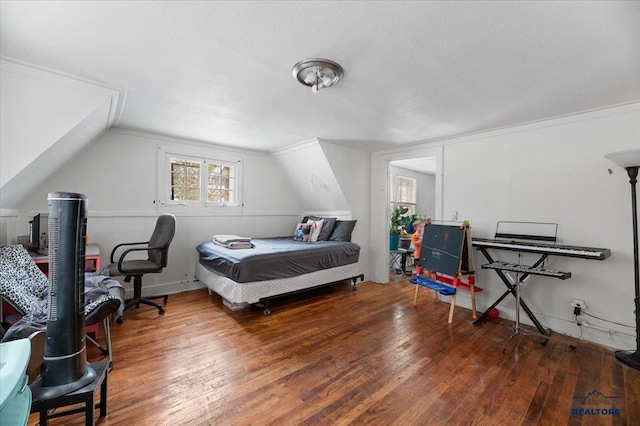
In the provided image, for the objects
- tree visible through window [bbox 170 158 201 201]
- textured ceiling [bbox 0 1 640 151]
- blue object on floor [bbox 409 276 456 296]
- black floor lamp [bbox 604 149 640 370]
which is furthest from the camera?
tree visible through window [bbox 170 158 201 201]

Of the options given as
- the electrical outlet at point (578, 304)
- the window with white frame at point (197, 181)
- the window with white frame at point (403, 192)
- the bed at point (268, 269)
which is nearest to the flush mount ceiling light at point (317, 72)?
the bed at point (268, 269)

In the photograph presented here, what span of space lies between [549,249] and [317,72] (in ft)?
8.69

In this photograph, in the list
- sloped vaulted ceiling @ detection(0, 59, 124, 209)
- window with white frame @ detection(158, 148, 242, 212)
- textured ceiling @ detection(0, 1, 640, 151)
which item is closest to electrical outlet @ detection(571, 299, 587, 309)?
textured ceiling @ detection(0, 1, 640, 151)

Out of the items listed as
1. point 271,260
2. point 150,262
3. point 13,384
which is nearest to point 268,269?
point 271,260

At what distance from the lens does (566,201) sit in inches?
115

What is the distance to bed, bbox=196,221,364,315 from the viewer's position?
3.09m

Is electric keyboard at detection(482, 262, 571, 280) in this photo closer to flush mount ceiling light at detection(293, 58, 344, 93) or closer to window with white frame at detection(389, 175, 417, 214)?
flush mount ceiling light at detection(293, 58, 344, 93)

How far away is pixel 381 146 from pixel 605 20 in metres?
2.99

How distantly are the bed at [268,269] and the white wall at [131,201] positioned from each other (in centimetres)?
33

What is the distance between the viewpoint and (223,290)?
3.30 metres

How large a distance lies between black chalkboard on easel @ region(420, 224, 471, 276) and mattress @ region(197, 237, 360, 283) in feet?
3.75

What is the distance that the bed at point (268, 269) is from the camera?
3.09 meters

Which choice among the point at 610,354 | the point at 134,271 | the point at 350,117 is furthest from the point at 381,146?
the point at 134,271

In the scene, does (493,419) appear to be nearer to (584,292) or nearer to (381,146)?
(584,292)
